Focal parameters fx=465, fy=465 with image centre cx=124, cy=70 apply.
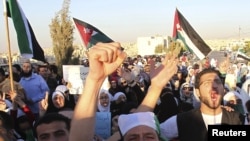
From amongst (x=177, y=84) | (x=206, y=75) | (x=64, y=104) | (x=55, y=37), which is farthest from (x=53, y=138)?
(x=55, y=37)

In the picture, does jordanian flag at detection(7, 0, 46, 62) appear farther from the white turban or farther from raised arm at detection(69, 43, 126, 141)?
raised arm at detection(69, 43, 126, 141)

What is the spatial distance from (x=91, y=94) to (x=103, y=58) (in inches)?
8.9

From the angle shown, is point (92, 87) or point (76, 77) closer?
point (92, 87)

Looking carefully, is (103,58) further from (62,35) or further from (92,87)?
(62,35)

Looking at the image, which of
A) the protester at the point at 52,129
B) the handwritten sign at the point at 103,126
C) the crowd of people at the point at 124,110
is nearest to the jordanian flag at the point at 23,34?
the crowd of people at the point at 124,110

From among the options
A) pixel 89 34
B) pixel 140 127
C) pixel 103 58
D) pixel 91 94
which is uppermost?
pixel 89 34

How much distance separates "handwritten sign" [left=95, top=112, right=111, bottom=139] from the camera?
17.1ft

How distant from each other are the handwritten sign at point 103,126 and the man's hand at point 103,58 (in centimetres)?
264

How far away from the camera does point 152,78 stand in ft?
11.4

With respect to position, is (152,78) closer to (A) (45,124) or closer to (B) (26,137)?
(A) (45,124)

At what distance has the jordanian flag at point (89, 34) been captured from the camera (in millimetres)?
10562

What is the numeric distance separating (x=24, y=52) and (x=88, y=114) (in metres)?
5.03

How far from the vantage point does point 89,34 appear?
1081 centimetres

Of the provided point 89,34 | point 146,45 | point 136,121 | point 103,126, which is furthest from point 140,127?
point 146,45
